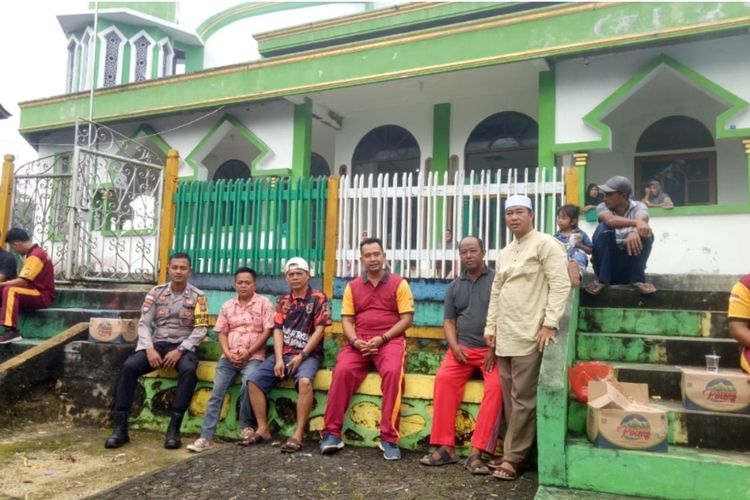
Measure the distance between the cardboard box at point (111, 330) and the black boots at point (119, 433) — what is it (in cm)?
84

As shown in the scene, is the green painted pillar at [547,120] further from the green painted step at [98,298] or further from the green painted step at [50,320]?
the green painted step at [50,320]

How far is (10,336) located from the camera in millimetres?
5891

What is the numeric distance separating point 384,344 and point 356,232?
1919 mm

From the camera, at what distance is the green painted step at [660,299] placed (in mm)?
4727

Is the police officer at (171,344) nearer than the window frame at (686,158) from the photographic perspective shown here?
Yes

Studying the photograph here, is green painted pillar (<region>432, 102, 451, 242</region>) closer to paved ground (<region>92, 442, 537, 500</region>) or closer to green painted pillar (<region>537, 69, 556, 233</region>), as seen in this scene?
green painted pillar (<region>537, 69, 556, 233</region>)

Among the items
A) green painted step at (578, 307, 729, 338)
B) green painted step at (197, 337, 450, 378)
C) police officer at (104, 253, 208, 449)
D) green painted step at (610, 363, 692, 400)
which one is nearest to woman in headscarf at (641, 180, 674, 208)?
green painted step at (578, 307, 729, 338)

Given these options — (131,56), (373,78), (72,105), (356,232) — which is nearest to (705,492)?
(356,232)

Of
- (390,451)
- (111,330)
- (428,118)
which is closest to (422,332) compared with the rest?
(390,451)

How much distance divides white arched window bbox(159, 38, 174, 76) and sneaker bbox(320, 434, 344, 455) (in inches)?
508

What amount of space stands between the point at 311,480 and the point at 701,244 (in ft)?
20.1

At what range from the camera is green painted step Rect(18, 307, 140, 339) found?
242 inches

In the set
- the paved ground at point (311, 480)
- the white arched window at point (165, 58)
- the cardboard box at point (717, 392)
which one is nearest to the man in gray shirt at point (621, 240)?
the cardboard box at point (717, 392)

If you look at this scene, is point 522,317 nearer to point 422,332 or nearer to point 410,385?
point 410,385
